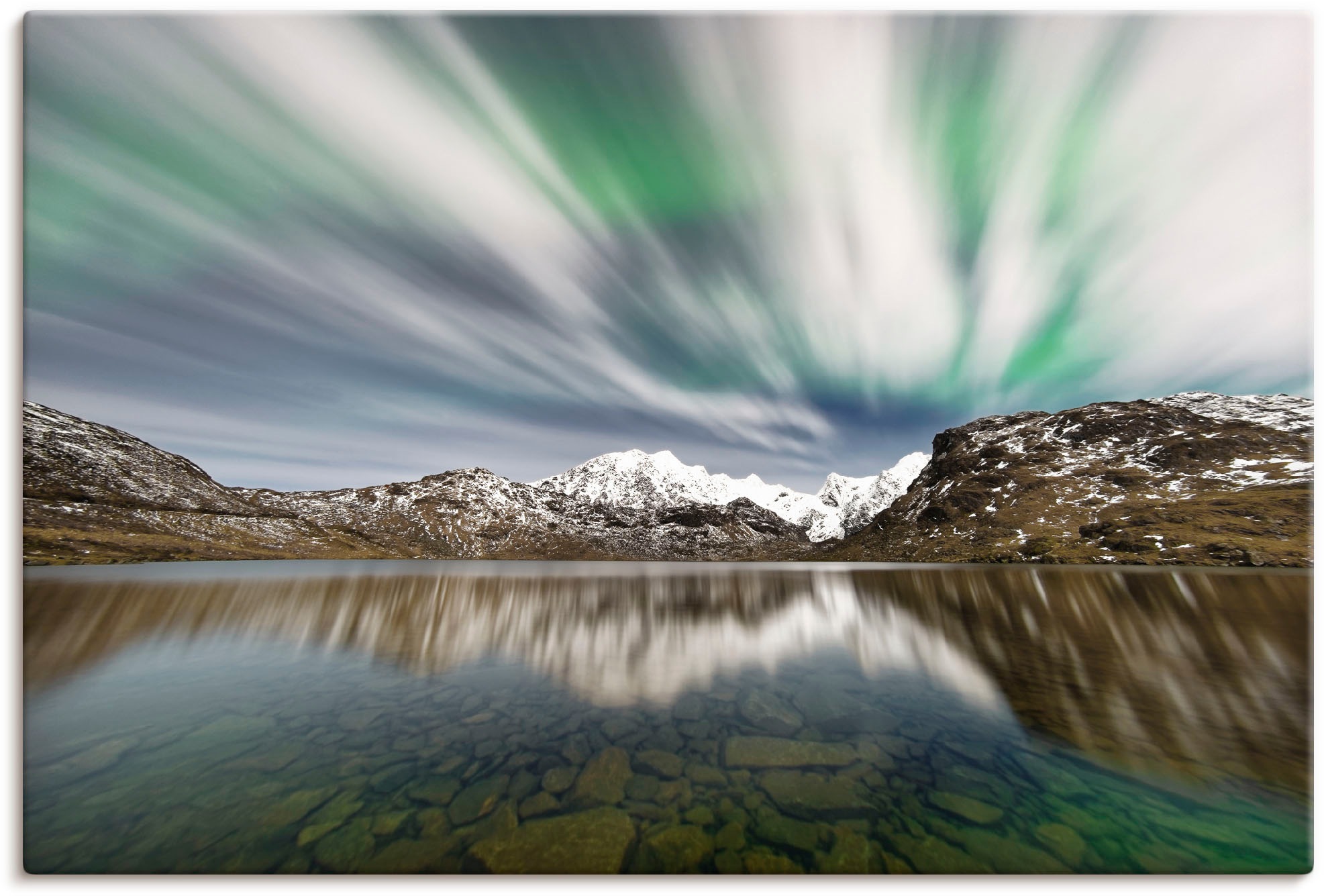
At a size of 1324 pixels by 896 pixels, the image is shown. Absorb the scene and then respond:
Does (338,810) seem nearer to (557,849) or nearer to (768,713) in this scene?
(557,849)

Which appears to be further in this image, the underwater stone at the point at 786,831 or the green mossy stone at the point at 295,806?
the green mossy stone at the point at 295,806

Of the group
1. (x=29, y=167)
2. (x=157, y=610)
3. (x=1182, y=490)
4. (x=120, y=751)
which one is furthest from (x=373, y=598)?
(x=1182, y=490)

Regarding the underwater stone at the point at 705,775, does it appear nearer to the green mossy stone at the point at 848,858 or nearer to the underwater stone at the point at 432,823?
the green mossy stone at the point at 848,858

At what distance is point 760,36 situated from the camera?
13.6m

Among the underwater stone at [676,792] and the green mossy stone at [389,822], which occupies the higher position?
the underwater stone at [676,792]

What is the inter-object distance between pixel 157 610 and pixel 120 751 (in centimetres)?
4095

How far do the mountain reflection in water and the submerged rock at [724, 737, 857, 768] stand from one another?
483cm

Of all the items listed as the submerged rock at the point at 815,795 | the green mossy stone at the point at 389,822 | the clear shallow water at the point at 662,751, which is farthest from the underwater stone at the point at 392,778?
the submerged rock at the point at 815,795

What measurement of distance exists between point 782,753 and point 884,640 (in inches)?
788

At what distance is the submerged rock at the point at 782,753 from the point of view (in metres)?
12.3

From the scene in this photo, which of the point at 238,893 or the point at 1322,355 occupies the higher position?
the point at 1322,355

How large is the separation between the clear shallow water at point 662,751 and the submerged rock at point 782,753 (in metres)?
0.10

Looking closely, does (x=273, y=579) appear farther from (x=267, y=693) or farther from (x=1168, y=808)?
(x=1168, y=808)

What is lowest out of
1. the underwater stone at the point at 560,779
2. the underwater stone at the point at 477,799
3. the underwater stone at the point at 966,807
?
the underwater stone at the point at 477,799
